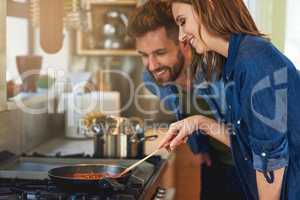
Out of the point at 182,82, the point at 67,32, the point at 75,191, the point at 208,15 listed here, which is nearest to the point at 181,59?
the point at 182,82

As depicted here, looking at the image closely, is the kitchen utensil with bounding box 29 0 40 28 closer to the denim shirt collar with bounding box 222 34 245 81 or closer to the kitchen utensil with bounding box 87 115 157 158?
the kitchen utensil with bounding box 87 115 157 158

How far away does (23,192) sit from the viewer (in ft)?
4.87

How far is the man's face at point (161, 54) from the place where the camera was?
2.10 meters

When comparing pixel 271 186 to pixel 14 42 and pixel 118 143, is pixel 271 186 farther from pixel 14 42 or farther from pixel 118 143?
pixel 14 42

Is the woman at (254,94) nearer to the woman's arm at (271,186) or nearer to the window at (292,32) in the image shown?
the woman's arm at (271,186)

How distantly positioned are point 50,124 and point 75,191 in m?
1.17

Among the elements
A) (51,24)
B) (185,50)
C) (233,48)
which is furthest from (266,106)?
(51,24)

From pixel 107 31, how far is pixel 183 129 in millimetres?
1681

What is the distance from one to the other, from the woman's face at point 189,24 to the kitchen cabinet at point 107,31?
1667 mm

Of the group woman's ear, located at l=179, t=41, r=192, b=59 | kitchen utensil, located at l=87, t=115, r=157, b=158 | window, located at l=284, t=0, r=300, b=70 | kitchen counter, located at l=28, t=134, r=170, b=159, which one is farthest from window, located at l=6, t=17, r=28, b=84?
window, located at l=284, t=0, r=300, b=70

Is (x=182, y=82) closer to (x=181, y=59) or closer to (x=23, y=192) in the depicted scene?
(x=181, y=59)

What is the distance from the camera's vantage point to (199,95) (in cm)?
210

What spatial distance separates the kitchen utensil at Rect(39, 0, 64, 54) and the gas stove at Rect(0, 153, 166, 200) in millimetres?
720

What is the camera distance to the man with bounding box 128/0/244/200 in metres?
2.05
